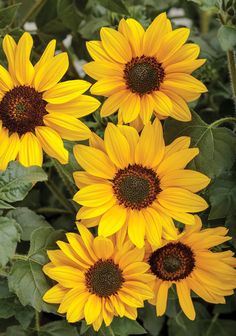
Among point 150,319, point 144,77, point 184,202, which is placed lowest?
point 150,319

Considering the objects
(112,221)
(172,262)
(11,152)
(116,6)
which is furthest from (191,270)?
(116,6)

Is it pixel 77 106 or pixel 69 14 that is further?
pixel 69 14

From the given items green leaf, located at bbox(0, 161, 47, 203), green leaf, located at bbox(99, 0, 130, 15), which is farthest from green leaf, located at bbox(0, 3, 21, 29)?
green leaf, located at bbox(0, 161, 47, 203)

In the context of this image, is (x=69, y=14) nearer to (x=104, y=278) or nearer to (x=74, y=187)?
(x=74, y=187)

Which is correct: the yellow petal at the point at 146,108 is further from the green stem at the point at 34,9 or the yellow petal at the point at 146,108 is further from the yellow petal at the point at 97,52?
the green stem at the point at 34,9

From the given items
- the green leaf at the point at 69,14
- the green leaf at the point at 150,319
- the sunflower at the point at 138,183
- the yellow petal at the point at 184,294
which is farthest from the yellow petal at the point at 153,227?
the green leaf at the point at 69,14

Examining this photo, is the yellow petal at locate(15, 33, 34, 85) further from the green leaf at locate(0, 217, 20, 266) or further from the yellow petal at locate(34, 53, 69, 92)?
the green leaf at locate(0, 217, 20, 266)
